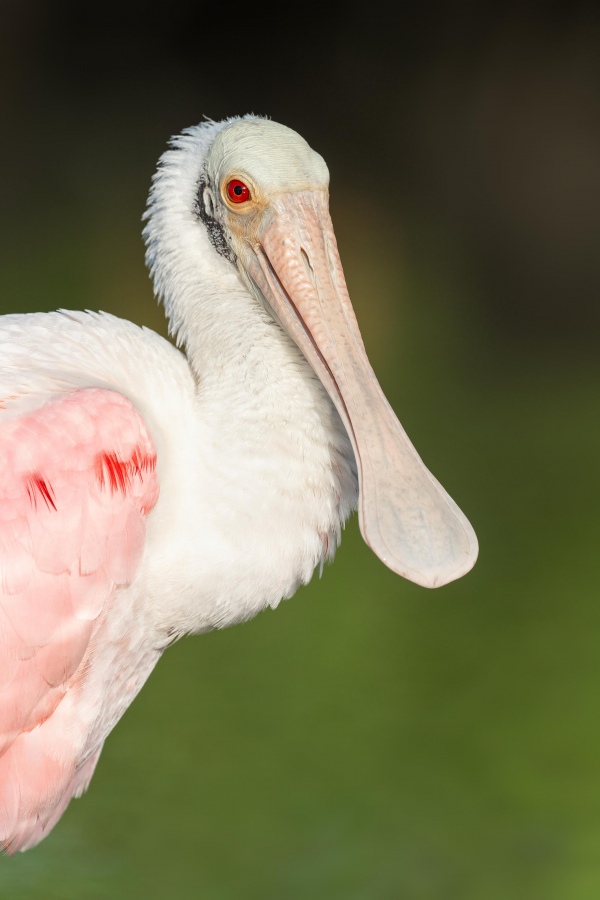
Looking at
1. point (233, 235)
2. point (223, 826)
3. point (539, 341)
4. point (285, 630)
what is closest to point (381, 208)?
point (539, 341)

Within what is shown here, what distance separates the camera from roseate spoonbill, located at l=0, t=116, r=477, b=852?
1.37 metres

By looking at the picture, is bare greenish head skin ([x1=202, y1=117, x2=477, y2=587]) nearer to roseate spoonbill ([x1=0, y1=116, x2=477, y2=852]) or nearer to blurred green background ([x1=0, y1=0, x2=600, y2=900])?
roseate spoonbill ([x1=0, y1=116, x2=477, y2=852])

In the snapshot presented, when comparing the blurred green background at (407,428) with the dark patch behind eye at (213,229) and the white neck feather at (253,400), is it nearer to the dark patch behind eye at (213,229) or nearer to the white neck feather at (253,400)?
the white neck feather at (253,400)

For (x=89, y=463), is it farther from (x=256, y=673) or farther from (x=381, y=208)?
(x=381, y=208)

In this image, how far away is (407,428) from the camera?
4.75 meters

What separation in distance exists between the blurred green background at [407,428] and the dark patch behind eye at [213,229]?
155 centimetres

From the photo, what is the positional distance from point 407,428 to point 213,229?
3192 millimetres

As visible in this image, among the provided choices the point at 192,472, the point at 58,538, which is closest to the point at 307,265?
the point at 192,472

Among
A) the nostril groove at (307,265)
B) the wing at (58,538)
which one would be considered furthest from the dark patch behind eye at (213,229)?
the wing at (58,538)

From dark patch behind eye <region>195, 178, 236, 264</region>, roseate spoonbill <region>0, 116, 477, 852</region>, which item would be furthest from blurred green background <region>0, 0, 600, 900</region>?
dark patch behind eye <region>195, 178, 236, 264</region>

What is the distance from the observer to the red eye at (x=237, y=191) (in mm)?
1534

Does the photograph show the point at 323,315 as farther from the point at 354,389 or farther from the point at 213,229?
the point at 213,229

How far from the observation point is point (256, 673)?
330 centimetres

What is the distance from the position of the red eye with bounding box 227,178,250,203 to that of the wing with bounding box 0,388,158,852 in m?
0.33
